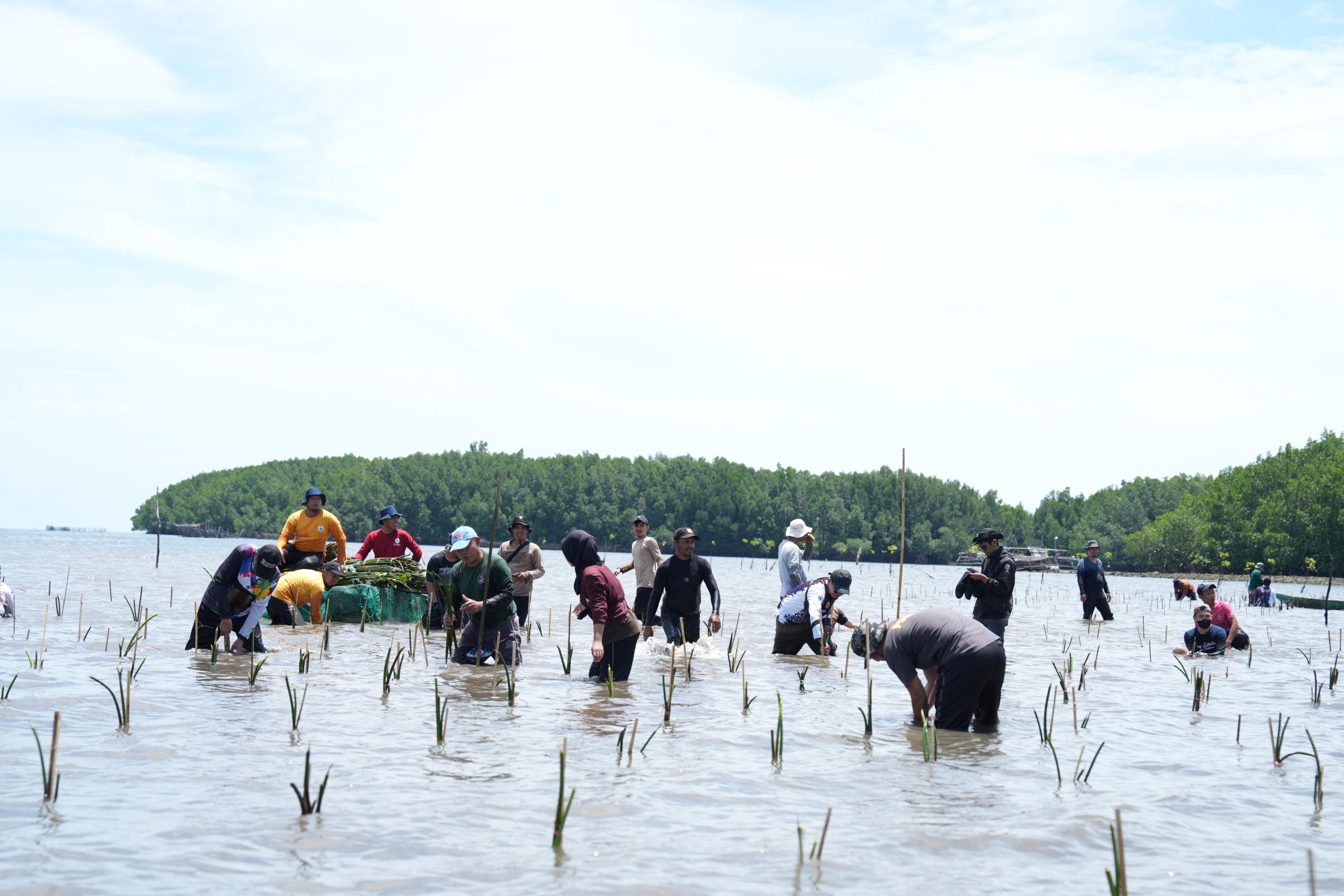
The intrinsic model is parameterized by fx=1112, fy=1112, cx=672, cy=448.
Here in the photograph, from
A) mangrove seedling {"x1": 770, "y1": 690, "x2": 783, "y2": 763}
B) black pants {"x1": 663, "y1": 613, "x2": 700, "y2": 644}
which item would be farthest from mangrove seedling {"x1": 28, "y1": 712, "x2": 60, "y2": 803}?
black pants {"x1": 663, "y1": 613, "x2": 700, "y2": 644}

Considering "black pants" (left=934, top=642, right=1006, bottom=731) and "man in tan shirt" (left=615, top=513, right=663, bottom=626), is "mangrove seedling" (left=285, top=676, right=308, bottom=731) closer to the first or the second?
"black pants" (left=934, top=642, right=1006, bottom=731)

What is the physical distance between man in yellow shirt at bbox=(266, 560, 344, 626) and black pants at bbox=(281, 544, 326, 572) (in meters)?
0.08

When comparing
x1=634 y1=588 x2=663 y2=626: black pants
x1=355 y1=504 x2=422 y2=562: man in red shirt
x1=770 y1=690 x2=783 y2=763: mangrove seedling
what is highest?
x1=355 y1=504 x2=422 y2=562: man in red shirt

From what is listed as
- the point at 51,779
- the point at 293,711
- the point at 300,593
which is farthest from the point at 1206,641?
the point at 51,779

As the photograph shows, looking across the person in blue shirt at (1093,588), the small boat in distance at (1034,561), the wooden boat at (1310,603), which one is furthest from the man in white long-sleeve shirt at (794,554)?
the small boat in distance at (1034,561)

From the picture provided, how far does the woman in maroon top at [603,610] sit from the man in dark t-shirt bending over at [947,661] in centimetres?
245

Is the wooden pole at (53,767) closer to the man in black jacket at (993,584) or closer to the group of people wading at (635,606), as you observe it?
the group of people wading at (635,606)

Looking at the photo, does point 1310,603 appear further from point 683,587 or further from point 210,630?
point 210,630

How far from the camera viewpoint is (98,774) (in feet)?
21.0

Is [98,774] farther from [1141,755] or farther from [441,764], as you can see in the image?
[1141,755]

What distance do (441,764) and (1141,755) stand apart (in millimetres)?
5074

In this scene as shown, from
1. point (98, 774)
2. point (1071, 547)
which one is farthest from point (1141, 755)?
point (1071, 547)

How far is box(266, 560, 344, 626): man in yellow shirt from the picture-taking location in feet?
49.8

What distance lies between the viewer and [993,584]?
11.2 meters
